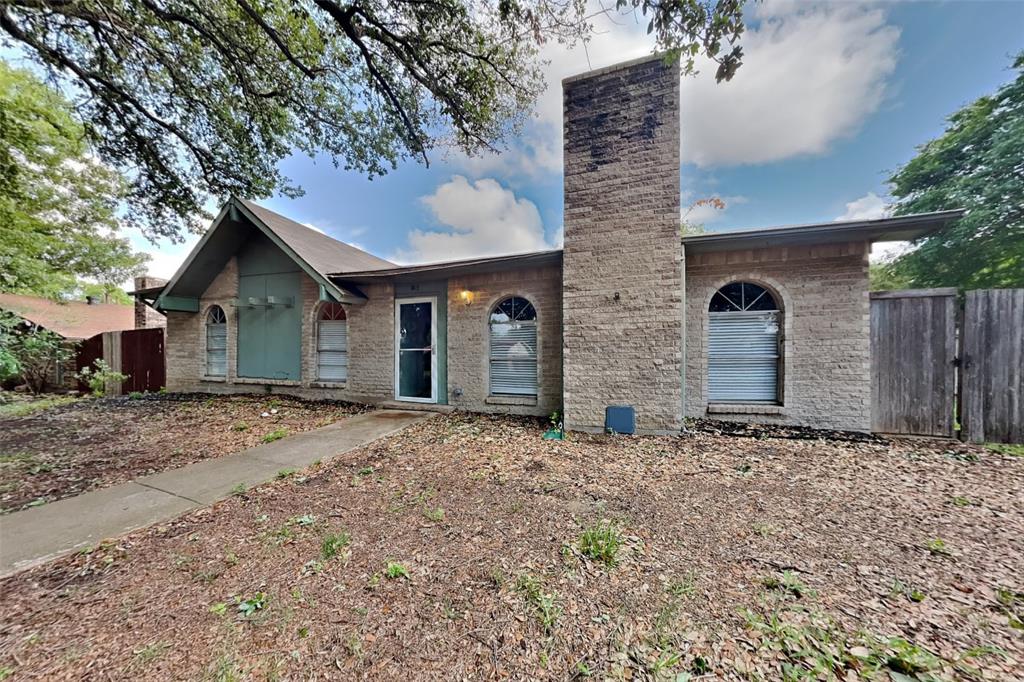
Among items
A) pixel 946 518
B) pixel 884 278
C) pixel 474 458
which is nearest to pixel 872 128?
pixel 884 278

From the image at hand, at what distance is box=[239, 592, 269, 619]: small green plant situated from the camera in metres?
2.16

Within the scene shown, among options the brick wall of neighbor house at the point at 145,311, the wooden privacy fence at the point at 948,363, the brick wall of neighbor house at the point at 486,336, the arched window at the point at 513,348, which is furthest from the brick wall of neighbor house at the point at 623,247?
the brick wall of neighbor house at the point at 145,311

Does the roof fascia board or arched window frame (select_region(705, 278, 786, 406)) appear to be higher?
the roof fascia board

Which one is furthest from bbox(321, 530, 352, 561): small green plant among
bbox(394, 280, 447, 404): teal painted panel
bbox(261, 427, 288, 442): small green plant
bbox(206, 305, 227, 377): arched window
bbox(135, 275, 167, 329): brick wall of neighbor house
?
bbox(135, 275, 167, 329): brick wall of neighbor house

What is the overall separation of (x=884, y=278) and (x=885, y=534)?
13.0 m

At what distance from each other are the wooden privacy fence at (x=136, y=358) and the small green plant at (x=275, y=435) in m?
8.27

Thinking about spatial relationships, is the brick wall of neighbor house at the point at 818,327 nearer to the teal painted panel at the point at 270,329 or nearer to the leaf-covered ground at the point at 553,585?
the leaf-covered ground at the point at 553,585

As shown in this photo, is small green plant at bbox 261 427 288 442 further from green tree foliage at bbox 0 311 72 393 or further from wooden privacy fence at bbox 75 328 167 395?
wooden privacy fence at bbox 75 328 167 395

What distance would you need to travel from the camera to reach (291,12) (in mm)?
6344

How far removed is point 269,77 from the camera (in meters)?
7.48

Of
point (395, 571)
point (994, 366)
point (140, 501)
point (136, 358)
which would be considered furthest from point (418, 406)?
point (136, 358)

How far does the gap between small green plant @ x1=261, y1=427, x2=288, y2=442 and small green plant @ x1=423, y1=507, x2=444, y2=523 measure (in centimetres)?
388

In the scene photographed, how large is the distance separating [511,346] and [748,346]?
4.29m

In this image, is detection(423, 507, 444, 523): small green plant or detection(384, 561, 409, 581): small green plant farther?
detection(423, 507, 444, 523): small green plant
